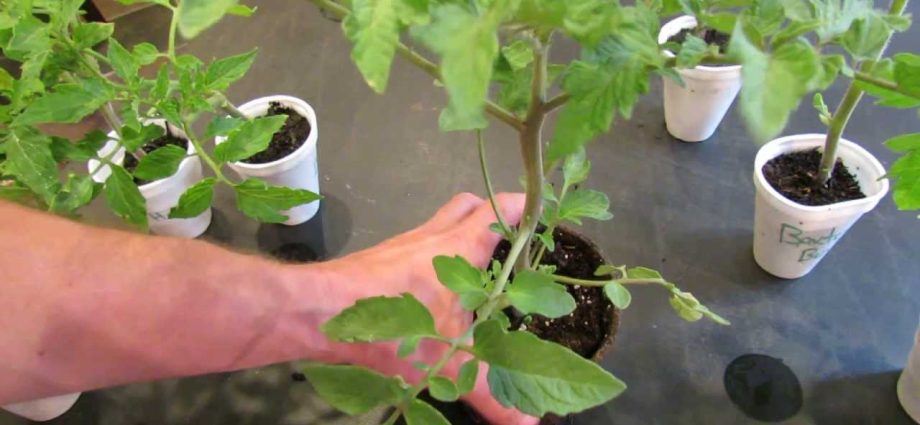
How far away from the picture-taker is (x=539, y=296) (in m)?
0.46

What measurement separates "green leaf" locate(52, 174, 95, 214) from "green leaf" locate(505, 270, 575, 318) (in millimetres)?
432

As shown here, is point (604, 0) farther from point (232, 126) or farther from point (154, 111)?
point (154, 111)

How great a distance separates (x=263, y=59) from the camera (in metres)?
1.17

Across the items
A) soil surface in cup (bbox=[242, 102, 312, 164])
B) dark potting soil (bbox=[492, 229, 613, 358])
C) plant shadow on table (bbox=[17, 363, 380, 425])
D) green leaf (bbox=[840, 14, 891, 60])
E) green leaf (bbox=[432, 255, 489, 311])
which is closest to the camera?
green leaf (bbox=[840, 14, 891, 60])

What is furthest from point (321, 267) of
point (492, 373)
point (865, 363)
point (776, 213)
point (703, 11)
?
point (865, 363)

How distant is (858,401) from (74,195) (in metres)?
0.85

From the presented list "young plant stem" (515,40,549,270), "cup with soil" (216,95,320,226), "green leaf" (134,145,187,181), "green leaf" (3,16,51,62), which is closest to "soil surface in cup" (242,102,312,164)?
"cup with soil" (216,95,320,226)

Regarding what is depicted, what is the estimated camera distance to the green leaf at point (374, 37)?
0.86 ft

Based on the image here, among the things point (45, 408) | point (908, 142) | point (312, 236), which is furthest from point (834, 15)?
point (45, 408)

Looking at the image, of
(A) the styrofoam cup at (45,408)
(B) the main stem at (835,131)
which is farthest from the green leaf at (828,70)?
(A) the styrofoam cup at (45,408)

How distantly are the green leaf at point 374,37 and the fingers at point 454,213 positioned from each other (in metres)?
0.48

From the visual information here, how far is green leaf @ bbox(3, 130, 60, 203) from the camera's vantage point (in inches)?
23.4

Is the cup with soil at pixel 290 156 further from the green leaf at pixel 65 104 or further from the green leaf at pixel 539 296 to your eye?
the green leaf at pixel 539 296

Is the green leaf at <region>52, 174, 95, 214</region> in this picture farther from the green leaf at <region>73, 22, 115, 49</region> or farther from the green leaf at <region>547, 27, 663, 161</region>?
the green leaf at <region>547, 27, 663, 161</region>
